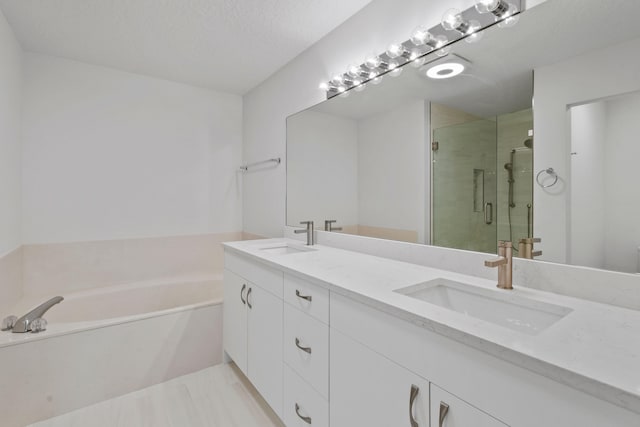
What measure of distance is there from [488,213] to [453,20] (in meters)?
0.83

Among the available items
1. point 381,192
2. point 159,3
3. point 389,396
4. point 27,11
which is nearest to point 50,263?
point 27,11

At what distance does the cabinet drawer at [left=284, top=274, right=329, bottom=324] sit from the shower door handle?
720mm

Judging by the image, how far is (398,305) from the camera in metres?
0.89

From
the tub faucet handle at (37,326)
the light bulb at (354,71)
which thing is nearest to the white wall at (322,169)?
the light bulb at (354,71)

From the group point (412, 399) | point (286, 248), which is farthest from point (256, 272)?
point (412, 399)

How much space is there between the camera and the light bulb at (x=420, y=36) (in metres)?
1.41

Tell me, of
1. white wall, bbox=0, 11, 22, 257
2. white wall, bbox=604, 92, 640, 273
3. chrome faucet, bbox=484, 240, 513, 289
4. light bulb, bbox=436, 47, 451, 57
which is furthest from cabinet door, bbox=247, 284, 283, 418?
white wall, bbox=0, 11, 22, 257

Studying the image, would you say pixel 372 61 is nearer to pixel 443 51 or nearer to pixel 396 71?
pixel 396 71

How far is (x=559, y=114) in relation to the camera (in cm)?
107

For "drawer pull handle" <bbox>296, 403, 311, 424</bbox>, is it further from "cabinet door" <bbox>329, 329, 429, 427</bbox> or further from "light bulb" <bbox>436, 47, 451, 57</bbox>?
"light bulb" <bbox>436, 47, 451, 57</bbox>

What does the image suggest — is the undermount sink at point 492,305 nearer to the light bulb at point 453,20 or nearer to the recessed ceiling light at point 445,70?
the recessed ceiling light at point 445,70

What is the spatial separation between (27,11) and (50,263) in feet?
5.64

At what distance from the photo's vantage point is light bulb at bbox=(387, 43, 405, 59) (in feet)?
5.09

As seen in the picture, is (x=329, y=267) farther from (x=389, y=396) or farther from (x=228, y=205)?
(x=228, y=205)
